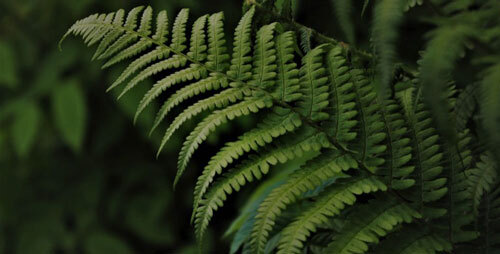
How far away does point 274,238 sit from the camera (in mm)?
1084

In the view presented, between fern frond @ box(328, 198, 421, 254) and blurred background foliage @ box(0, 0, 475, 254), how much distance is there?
5.53ft

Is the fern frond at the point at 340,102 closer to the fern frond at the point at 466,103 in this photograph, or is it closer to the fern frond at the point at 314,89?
the fern frond at the point at 314,89

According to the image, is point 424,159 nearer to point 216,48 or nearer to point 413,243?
point 413,243

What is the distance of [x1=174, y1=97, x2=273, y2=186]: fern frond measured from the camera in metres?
0.92

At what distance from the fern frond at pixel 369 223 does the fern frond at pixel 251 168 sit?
0.12 meters

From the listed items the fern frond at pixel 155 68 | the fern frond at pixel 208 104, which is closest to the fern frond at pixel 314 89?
the fern frond at pixel 208 104

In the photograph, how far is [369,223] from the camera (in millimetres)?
897

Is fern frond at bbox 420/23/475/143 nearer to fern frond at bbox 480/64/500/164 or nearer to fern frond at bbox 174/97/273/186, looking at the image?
fern frond at bbox 480/64/500/164

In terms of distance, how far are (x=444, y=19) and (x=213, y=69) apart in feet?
1.38

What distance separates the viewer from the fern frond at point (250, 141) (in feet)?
2.97

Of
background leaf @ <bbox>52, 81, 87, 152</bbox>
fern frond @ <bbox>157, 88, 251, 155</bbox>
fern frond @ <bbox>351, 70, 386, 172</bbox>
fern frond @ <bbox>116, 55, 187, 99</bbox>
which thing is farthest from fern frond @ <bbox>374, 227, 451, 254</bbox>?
background leaf @ <bbox>52, 81, 87, 152</bbox>

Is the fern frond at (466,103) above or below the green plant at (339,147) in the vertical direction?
above

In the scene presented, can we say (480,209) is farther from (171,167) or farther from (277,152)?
(171,167)

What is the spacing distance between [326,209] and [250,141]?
0.53 ft
